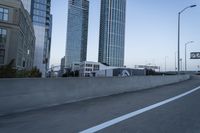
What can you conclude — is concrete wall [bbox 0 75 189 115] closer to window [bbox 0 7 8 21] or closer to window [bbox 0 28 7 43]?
window [bbox 0 28 7 43]

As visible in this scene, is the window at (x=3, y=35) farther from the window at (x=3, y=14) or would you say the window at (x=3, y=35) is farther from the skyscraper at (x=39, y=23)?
the skyscraper at (x=39, y=23)

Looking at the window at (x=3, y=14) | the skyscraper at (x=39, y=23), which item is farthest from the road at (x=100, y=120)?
the skyscraper at (x=39, y=23)

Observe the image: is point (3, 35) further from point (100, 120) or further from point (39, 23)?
point (39, 23)

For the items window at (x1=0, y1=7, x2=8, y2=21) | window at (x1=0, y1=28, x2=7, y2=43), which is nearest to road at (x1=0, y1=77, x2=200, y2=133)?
window at (x1=0, y1=28, x2=7, y2=43)

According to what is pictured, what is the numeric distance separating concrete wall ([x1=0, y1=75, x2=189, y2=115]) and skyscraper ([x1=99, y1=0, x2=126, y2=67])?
161508 mm

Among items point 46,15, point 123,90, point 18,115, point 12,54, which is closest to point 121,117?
point 18,115

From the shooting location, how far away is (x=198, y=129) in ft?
21.3

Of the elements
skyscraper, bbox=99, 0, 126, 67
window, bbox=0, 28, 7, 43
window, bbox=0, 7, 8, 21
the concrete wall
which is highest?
skyscraper, bbox=99, 0, 126, 67

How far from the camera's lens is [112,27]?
17675 cm

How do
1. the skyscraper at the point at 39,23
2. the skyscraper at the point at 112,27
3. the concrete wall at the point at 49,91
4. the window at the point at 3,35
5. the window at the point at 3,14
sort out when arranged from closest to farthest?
the concrete wall at the point at 49,91 < the window at the point at 3,35 < the window at the point at 3,14 < the skyscraper at the point at 39,23 < the skyscraper at the point at 112,27

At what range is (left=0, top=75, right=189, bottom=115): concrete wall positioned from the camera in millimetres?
8789

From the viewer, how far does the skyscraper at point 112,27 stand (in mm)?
175225

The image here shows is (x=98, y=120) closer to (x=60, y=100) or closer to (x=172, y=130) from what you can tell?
(x=172, y=130)

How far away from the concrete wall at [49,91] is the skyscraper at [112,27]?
530ft
